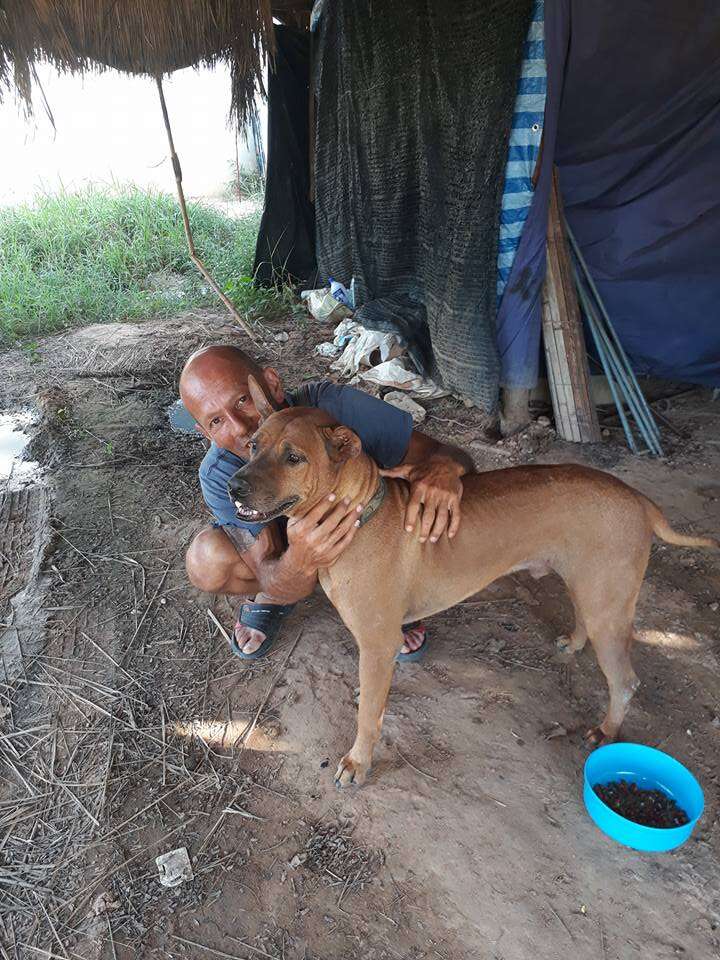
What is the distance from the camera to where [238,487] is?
6.98ft

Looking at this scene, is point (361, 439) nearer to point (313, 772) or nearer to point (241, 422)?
point (241, 422)

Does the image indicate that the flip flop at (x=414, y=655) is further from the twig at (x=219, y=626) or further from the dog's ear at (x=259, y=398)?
the dog's ear at (x=259, y=398)

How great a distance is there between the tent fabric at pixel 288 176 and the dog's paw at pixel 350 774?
7654mm

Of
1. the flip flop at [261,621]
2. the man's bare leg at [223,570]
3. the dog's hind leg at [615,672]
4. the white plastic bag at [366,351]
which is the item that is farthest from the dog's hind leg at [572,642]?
the white plastic bag at [366,351]

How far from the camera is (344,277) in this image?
800 centimetres

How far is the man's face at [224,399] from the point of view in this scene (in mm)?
2920

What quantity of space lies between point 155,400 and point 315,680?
418 cm

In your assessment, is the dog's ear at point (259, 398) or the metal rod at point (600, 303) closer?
the dog's ear at point (259, 398)

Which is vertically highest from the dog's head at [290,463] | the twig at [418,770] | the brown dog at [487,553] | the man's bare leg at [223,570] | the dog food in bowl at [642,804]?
the dog's head at [290,463]

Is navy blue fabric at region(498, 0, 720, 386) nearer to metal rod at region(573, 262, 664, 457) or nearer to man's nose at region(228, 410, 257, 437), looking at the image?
metal rod at region(573, 262, 664, 457)

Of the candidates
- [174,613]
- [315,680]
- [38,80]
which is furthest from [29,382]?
[315,680]

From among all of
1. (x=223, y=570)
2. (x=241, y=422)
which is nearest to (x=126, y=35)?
(x=241, y=422)

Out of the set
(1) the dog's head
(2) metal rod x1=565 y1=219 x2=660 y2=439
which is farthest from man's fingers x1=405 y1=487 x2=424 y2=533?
(2) metal rod x1=565 y1=219 x2=660 y2=439

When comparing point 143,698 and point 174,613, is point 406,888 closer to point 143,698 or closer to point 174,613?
point 143,698
